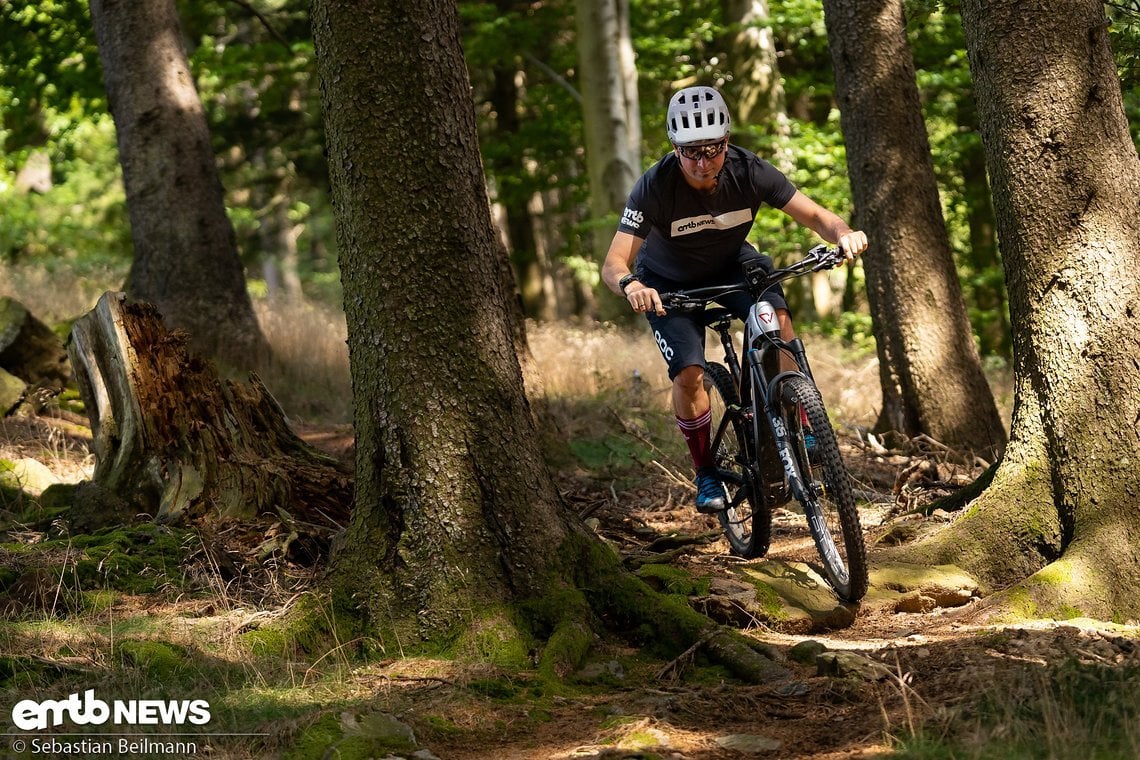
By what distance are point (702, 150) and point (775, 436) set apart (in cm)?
153

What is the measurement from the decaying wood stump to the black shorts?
2237 mm

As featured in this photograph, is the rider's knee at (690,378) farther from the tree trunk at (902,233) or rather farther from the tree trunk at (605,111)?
the tree trunk at (605,111)

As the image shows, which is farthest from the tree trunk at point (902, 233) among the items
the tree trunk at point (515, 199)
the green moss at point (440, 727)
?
the tree trunk at point (515, 199)

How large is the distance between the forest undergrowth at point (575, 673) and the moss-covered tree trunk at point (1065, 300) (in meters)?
0.41

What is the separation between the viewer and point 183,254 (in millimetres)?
11664

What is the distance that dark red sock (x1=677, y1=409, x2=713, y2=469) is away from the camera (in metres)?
6.71

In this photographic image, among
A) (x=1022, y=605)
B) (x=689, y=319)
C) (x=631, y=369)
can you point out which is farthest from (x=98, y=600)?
(x=631, y=369)

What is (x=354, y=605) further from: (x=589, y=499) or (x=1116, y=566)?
(x=1116, y=566)

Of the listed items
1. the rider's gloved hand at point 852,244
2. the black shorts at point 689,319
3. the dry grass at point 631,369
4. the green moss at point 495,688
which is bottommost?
the dry grass at point 631,369

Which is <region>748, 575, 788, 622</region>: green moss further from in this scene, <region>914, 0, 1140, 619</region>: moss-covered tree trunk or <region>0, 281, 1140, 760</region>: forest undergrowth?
<region>914, 0, 1140, 619</region>: moss-covered tree trunk

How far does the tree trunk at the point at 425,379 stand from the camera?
5.21 meters

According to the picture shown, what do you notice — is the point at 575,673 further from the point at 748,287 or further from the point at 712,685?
the point at 748,287

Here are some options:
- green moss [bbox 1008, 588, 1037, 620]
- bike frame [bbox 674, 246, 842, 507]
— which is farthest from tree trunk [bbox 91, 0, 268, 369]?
green moss [bbox 1008, 588, 1037, 620]

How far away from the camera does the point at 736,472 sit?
6805 mm
